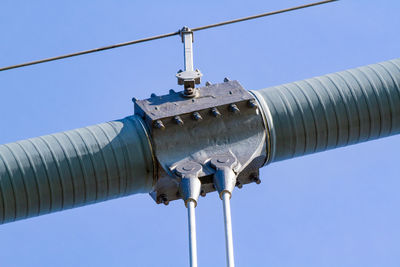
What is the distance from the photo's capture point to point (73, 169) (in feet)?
95.0

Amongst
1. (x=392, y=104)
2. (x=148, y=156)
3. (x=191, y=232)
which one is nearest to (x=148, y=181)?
(x=148, y=156)

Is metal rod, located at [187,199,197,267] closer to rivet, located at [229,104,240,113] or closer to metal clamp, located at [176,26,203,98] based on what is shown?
rivet, located at [229,104,240,113]

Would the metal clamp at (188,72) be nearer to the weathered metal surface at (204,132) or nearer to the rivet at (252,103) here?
the weathered metal surface at (204,132)

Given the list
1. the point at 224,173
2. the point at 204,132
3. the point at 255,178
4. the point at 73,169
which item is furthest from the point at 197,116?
the point at 73,169

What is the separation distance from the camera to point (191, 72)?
101ft

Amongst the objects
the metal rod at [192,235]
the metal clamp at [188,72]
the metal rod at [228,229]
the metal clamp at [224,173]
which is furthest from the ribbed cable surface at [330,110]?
the metal rod at [192,235]

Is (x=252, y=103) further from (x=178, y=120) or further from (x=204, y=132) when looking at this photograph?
(x=178, y=120)

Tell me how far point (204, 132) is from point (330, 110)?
2.59 meters

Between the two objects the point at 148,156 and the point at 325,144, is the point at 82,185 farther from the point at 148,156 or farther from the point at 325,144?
the point at 325,144

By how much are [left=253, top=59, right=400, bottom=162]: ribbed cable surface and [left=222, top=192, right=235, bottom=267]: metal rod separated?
80.5 inches

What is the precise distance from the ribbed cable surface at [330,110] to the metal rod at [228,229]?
6.71 feet

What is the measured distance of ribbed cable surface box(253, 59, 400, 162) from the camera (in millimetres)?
29953

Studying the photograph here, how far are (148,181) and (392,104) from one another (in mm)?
5120

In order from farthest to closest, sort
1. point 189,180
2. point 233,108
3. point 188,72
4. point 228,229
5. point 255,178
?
point 188,72 → point 255,178 → point 233,108 → point 189,180 → point 228,229
